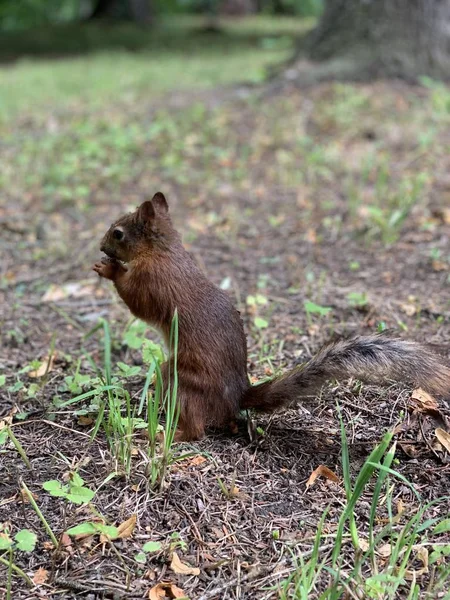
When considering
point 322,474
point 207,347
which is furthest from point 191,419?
point 322,474

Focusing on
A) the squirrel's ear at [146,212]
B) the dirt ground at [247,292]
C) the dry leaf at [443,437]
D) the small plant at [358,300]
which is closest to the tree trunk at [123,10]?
the dirt ground at [247,292]

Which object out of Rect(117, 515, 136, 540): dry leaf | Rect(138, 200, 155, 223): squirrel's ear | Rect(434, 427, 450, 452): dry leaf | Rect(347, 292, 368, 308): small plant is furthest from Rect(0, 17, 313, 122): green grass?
Rect(117, 515, 136, 540): dry leaf

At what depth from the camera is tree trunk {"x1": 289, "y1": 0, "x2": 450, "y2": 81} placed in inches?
285

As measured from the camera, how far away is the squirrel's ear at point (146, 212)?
8.48ft

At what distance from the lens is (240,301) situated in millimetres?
3623

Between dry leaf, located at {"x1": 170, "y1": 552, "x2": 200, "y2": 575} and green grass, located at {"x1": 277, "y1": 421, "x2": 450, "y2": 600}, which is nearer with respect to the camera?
green grass, located at {"x1": 277, "y1": 421, "x2": 450, "y2": 600}

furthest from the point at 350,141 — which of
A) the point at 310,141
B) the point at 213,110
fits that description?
the point at 213,110

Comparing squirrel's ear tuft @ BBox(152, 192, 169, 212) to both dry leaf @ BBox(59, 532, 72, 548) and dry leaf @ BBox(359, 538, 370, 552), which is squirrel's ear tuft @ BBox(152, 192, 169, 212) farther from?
dry leaf @ BBox(359, 538, 370, 552)

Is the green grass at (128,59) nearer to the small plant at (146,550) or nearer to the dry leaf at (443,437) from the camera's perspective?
the dry leaf at (443,437)

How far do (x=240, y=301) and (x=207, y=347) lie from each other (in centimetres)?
124

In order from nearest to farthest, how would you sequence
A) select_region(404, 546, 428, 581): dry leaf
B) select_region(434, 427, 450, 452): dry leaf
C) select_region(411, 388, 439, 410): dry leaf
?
select_region(404, 546, 428, 581): dry leaf < select_region(434, 427, 450, 452): dry leaf < select_region(411, 388, 439, 410): dry leaf

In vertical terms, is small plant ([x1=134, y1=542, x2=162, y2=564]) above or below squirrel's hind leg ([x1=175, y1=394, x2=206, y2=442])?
below

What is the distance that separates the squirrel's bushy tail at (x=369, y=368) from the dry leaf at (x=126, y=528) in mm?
656

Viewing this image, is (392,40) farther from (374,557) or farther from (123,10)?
(123,10)
